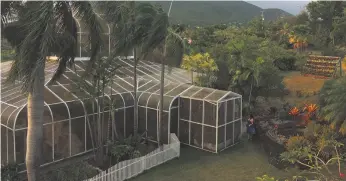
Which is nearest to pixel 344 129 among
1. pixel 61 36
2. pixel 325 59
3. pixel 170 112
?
pixel 170 112

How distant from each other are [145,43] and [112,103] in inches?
121

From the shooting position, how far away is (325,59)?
1484 inches

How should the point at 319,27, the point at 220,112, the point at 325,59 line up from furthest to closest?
the point at 319,27, the point at 325,59, the point at 220,112

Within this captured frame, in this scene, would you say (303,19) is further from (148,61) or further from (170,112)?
(170,112)

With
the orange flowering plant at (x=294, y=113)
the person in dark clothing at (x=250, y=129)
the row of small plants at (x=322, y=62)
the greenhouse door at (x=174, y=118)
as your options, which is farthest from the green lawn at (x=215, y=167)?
the row of small plants at (x=322, y=62)

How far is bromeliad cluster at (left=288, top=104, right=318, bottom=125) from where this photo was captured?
20.9 metres

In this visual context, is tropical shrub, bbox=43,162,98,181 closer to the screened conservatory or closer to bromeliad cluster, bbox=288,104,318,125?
the screened conservatory

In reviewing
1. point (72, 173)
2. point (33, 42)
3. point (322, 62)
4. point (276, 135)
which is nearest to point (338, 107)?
point (276, 135)

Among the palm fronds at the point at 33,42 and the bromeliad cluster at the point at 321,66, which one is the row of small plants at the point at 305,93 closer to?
the bromeliad cluster at the point at 321,66

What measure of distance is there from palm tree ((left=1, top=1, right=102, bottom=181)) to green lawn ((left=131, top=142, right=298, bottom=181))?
189 inches

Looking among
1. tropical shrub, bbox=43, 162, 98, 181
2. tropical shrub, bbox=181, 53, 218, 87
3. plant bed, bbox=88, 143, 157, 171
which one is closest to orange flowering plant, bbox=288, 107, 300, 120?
tropical shrub, bbox=181, 53, 218, 87

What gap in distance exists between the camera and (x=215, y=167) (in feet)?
49.6

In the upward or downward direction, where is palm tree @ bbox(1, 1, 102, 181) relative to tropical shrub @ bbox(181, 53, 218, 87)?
upward

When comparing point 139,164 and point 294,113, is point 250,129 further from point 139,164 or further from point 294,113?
point 139,164
